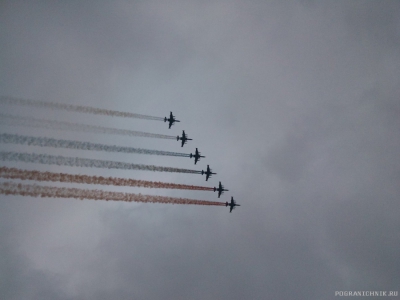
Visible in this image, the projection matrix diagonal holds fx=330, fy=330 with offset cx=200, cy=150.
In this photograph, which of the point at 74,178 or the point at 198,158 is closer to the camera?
the point at 74,178

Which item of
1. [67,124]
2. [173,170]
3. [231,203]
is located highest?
[67,124]

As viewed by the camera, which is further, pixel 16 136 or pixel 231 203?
pixel 231 203

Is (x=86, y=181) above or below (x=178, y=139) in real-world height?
below

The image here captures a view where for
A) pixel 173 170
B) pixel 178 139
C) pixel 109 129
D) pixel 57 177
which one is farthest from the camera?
pixel 178 139

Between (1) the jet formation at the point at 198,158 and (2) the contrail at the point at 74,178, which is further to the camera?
(1) the jet formation at the point at 198,158

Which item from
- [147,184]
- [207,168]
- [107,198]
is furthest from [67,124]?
[207,168]

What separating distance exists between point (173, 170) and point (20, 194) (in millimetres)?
27863

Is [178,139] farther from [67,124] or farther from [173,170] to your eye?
[67,124]

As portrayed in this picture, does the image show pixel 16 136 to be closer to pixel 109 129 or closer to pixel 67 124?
pixel 67 124

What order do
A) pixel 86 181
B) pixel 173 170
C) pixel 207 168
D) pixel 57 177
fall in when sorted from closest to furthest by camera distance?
pixel 57 177 < pixel 86 181 < pixel 173 170 < pixel 207 168

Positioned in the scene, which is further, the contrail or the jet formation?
the jet formation

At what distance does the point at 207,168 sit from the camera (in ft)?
263

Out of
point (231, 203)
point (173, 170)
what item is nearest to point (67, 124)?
point (173, 170)

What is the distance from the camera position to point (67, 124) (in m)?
46.0
